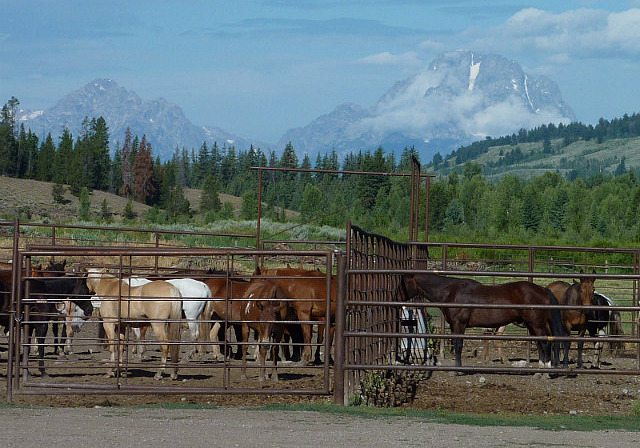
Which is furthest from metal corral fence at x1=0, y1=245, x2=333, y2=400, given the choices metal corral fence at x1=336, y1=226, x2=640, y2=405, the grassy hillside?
the grassy hillside

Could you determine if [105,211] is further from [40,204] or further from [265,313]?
[265,313]

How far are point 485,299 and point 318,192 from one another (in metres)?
94.0

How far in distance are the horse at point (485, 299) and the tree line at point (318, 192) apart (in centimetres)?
7100

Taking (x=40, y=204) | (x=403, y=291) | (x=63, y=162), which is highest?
(x=63, y=162)

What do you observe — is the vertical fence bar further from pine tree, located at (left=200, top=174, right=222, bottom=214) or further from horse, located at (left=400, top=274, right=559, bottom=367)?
pine tree, located at (left=200, top=174, right=222, bottom=214)

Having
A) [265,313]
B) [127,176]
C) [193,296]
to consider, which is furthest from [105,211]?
[265,313]

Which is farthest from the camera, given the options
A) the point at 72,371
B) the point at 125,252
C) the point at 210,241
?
the point at 210,241

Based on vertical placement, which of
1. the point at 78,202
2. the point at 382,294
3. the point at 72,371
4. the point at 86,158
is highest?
the point at 86,158

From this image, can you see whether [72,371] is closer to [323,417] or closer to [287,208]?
[323,417]

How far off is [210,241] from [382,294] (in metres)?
33.1

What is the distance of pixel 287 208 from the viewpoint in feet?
419

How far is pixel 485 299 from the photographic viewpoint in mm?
13164

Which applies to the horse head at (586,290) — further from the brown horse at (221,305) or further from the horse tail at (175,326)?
the horse tail at (175,326)

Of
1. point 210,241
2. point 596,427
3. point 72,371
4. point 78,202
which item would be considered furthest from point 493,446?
point 78,202
